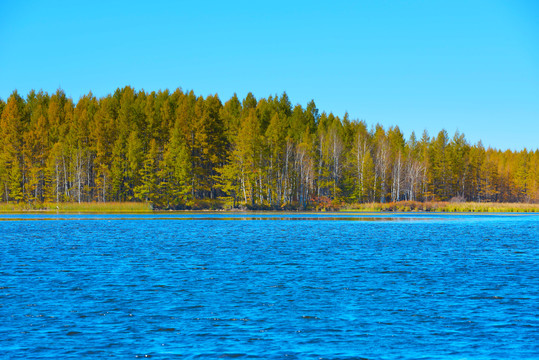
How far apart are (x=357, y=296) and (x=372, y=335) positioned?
4728mm

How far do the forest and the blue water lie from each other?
2476 inches

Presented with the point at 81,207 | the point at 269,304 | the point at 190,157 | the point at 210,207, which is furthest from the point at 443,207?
the point at 269,304

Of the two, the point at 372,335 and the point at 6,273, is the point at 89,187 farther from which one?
the point at 372,335

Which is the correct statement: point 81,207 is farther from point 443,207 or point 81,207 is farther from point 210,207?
point 443,207

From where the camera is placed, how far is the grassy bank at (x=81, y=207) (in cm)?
8969

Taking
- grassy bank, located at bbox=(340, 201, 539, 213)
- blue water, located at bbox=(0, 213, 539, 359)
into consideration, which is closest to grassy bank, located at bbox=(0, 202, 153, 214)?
grassy bank, located at bbox=(340, 201, 539, 213)

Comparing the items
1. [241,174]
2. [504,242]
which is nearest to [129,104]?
[241,174]

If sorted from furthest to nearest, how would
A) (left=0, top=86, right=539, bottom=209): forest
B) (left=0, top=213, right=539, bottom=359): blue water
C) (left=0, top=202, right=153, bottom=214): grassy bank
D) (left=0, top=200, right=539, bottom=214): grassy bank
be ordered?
(left=0, top=86, right=539, bottom=209): forest
(left=0, top=200, right=539, bottom=214): grassy bank
(left=0, top=202, right=153, bottom=214): grassy bank
(left=0, top=213, right=539, bottom=359): blue water

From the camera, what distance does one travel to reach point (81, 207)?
9169cm

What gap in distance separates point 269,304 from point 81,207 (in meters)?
81.4

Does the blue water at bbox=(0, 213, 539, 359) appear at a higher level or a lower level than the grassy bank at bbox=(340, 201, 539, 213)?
lower

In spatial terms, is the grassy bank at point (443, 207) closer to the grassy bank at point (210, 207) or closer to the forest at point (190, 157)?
the grassy bank at point (210, 207)

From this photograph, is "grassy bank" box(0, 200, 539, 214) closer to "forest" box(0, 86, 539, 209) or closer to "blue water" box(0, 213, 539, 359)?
"forest" box(0, 86, 539, 209)

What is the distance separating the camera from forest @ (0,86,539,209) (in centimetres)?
9444
